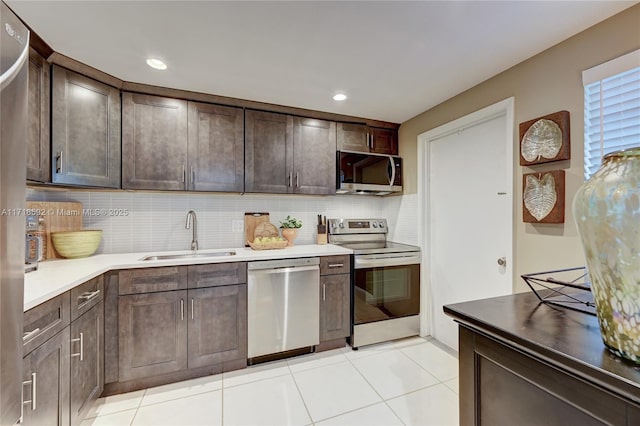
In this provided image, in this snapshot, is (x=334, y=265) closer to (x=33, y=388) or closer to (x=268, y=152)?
(x=268, y=152)

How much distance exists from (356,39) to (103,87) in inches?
76.3

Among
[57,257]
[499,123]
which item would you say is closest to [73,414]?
[57,257]

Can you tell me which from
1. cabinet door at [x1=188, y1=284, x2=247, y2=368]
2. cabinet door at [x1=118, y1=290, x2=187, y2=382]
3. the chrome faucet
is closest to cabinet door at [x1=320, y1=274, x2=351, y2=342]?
cabinet door at [x1=188, y1=284, x2=247, y2=368]

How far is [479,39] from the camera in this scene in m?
1.63

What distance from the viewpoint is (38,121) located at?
1.67m

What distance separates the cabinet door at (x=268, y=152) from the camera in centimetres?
253

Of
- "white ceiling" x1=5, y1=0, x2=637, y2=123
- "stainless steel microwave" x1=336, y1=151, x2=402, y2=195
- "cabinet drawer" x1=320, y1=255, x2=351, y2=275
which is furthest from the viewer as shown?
"stainless steel microwave" x1=336, y1=151, x2=402, y2=195

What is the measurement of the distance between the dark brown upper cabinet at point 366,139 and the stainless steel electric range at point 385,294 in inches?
44.0

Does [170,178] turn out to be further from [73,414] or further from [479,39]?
[479,39]

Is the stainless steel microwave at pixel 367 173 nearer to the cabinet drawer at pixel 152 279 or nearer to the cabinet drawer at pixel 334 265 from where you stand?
the cabinet drawer at pixel 334 265

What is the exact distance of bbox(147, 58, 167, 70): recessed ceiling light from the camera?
1.85 metres

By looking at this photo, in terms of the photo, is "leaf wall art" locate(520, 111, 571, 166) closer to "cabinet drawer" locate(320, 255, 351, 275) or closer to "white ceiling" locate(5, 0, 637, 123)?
"white ceiling" locate(5, 0, 637, 123)

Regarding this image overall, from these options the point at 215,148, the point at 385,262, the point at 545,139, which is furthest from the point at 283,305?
the point at 545,139

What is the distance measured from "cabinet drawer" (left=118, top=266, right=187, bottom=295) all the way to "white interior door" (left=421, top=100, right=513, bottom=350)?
2.36m
